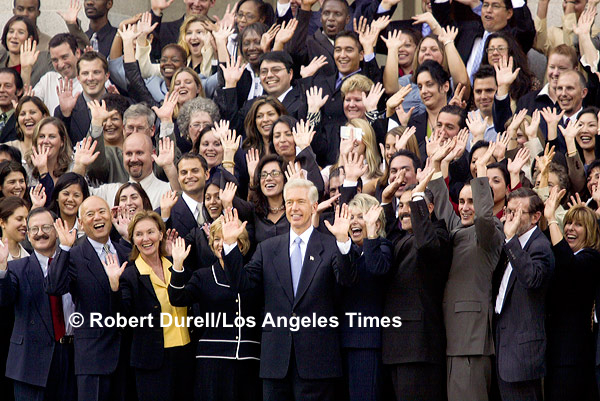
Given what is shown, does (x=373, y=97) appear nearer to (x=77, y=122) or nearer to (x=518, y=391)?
(x=77, y=122)

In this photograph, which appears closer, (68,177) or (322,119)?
(68,177)

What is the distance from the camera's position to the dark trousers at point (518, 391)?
743cm

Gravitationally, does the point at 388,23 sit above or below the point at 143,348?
above

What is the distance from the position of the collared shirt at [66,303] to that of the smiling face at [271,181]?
1510 millimetres

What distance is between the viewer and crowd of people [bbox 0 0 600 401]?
24.9 ft

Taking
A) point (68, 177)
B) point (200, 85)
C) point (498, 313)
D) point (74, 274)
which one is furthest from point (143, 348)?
point (200, 85)

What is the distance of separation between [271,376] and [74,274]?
1497mm

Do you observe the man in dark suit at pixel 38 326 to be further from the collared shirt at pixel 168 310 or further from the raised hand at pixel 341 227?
the raised hand at pixel 341 227

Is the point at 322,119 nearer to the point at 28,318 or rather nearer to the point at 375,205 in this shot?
the point at 375,205

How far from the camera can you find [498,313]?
299 inches

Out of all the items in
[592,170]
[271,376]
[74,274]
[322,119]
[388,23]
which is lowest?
[271,376]

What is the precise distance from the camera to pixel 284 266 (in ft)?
25.5

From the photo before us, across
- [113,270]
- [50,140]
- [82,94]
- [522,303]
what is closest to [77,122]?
[82,94]

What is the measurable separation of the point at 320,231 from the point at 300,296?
0.64 meters
